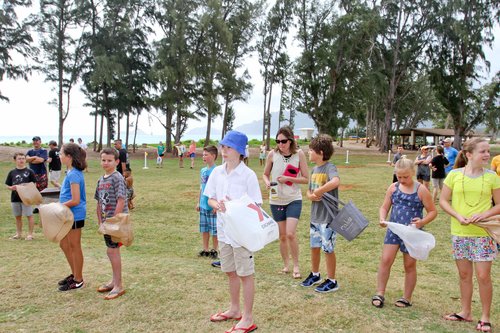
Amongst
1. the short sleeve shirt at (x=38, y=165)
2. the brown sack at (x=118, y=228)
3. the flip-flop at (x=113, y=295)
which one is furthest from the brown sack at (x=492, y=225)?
the short sleeve shirt at (x=38, y=165)

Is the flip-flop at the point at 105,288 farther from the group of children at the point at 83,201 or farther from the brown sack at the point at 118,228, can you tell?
the brown sack at the point at 118,228

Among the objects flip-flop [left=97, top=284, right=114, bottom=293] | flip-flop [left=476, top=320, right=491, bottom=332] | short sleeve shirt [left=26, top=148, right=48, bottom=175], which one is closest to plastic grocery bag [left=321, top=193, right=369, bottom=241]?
flip-flop [left=476, top=320, right=491, bottom=332]

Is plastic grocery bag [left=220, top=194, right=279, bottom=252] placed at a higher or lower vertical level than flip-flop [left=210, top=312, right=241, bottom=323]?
higher

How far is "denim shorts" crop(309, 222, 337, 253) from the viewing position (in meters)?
4.55

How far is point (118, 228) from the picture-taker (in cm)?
428

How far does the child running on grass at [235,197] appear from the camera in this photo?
11.7 feet

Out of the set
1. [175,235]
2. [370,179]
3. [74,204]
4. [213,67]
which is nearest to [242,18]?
[213,67]

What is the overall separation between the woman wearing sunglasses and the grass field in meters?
0.65

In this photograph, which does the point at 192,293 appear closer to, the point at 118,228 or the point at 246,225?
the point at 118,228

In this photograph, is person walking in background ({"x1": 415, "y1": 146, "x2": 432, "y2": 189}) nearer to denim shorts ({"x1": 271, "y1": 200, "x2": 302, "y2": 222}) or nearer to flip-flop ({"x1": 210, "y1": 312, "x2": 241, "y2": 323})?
denim shorts ({"x1": 271, "y1": 200, "x2": 302, "y2": 222})

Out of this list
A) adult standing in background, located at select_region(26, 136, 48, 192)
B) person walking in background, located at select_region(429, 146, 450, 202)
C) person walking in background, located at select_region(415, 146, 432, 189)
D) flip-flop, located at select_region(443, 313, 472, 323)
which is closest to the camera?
flip-flop, located at select_region(443, 313, 472, 323)

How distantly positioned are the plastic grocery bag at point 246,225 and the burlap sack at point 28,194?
13.8ft

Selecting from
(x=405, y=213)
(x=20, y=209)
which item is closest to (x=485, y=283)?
(x=405, y=213)

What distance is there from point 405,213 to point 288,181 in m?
1.37
